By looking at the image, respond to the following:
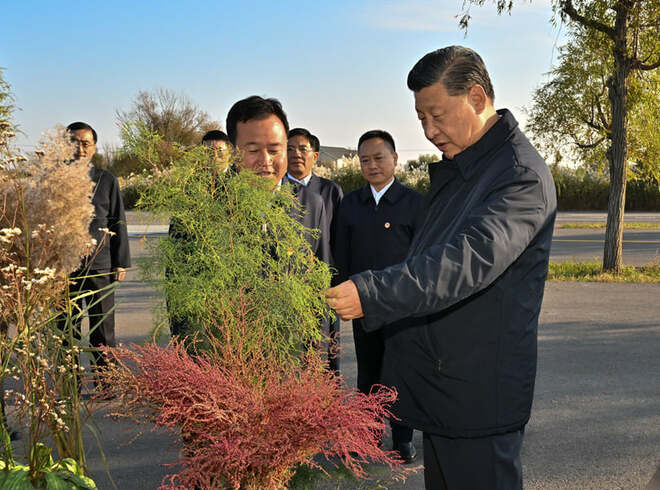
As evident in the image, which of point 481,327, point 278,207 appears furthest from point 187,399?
point 481,327

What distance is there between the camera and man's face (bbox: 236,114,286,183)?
2.22 m

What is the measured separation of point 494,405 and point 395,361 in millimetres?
394

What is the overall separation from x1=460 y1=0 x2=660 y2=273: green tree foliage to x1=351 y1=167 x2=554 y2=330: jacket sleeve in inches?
423

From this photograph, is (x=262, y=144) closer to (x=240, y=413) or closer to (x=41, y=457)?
(x=240, y=413)

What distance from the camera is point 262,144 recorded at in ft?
7.37

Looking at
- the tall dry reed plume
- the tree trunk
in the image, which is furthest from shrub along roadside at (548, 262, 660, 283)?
the tall dry reed plume

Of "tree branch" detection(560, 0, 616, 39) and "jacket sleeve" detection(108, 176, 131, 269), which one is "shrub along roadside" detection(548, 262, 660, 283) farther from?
"jacket sleeve" detection(108, 176, 131, 269)

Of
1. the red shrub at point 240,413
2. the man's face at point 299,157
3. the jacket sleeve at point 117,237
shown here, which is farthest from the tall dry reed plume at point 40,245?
the man's face at point 299,157

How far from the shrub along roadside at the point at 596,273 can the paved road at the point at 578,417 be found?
3.01 meters

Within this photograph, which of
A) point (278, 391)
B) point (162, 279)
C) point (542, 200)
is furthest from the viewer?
point (542, 200)

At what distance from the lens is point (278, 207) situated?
6.15 ft

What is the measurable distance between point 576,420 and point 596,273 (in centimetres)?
824

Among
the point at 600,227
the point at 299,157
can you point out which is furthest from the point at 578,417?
the point at 600,227

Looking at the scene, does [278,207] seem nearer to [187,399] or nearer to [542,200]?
[187,399]
